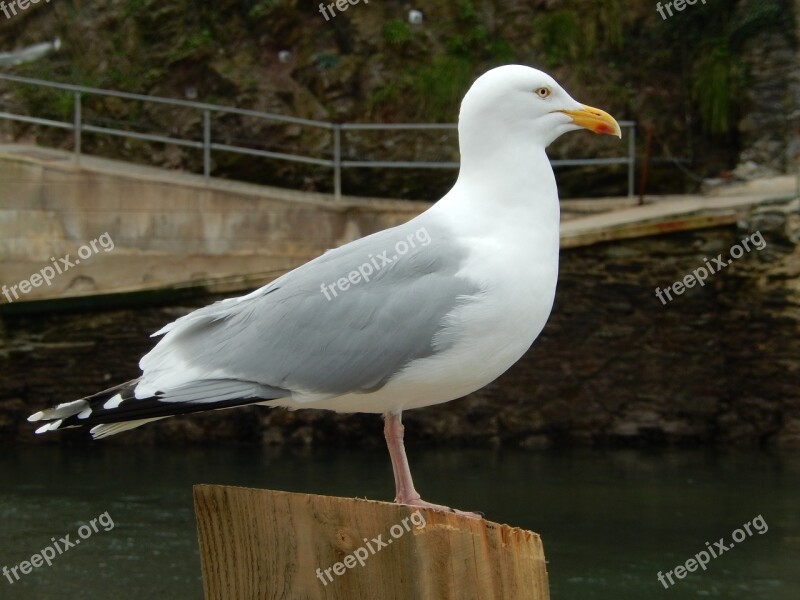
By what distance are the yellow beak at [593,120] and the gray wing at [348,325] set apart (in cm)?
47

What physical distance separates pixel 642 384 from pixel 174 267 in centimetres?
418

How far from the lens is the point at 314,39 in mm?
12336

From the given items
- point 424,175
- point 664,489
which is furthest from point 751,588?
point 424,175

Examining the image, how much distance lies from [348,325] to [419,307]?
18 centimetres

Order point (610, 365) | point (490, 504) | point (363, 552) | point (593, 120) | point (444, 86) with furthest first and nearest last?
point (444, 86)
point (610, 365)
point (490, 504)
point (593, 120)
point (363, 552)

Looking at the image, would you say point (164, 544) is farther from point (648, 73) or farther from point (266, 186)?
point (648, 73)

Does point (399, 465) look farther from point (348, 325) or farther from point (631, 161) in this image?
point (631, 161)

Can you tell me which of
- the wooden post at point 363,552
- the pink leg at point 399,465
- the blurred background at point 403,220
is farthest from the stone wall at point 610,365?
the wooden post at point 363,552

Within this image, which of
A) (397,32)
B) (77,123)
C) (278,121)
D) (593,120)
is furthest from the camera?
(278,121)

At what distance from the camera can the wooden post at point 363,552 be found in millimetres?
2211

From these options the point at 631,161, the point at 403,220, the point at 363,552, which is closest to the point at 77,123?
the point at 403,220

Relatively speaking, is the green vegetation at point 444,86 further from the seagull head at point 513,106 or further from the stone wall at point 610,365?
the seagull head at point 513,106

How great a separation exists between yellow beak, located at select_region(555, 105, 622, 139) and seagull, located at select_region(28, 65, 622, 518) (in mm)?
25

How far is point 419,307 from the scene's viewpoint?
2951mm
